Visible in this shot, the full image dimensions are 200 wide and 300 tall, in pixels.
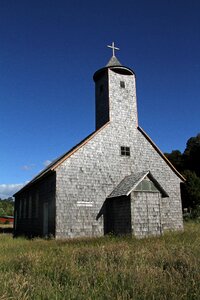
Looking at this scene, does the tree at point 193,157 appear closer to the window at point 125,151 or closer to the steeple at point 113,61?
the steeple at point 113,61

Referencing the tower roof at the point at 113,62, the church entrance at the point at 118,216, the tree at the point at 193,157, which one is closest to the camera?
the church entrance at the point at 118,216

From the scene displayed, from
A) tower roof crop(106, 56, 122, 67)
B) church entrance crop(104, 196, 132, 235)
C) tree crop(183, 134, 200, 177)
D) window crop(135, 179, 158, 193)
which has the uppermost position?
tower roof crop(106, 56, 122, 67)

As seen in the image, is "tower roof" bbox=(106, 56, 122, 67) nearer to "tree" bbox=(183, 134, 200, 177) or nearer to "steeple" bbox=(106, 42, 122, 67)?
"steeple" bbox=(106, 42, 122, 67)

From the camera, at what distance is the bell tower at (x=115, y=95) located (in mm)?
23047

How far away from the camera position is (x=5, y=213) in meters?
79.3

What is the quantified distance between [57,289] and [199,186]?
38141 millimetres

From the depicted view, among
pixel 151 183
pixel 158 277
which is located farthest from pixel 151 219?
pixel 158 277

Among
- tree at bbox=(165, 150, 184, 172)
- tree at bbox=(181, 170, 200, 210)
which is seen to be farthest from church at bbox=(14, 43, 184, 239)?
tree at bbox=(165, 150, 184, 172)

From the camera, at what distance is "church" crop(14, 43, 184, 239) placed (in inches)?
746

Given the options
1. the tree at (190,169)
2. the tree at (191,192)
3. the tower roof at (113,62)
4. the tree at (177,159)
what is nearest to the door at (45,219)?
the tower roof at (113,62)

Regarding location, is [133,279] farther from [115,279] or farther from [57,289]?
[57,289]

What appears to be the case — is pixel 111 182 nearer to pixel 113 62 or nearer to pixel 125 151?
pixel 125 151

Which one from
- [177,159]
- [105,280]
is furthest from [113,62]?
[177,159]

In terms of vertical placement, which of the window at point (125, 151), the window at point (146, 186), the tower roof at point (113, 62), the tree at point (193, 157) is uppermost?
the tower roof at point (113, 62)
